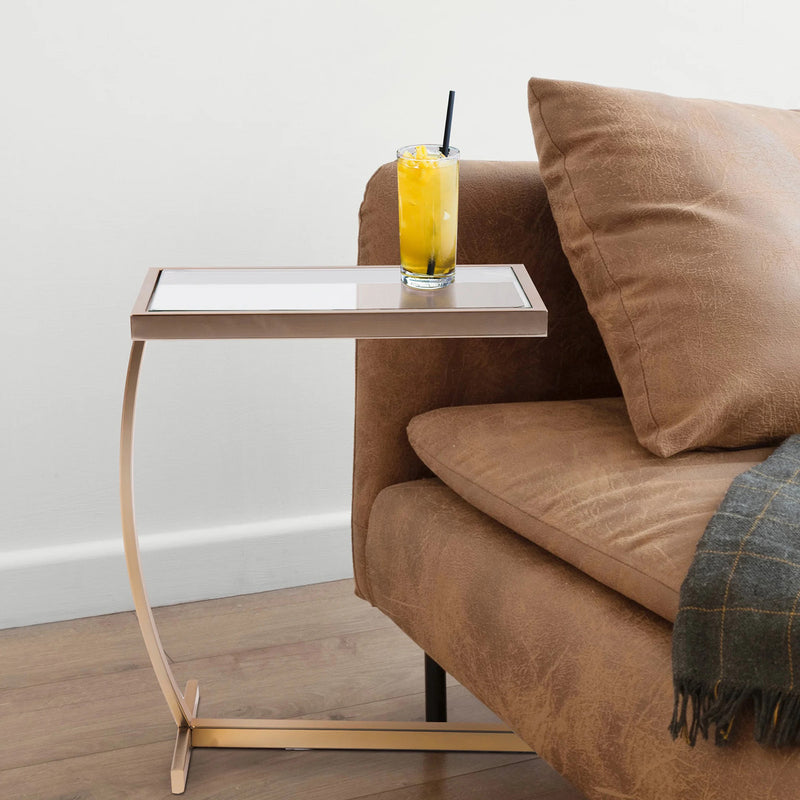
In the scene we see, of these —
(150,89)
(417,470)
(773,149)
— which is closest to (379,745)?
(417,470)

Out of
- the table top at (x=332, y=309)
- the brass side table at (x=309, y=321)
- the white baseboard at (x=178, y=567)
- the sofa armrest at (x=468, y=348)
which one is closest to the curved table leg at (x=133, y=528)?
the brass side table at (x=309, y=321)

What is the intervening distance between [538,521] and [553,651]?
134mm

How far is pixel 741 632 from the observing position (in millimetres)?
760

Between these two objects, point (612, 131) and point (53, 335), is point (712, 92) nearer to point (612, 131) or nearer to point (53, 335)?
point (612, 131)

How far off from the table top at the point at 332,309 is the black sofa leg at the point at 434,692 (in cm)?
55

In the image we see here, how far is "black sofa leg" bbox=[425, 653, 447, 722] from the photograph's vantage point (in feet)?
4.40

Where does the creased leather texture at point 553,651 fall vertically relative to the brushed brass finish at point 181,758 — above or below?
above

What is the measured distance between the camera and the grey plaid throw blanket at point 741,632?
739 millimetres

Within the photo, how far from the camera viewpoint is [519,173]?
1288 mm

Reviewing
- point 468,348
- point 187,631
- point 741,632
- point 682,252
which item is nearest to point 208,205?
point 468,348

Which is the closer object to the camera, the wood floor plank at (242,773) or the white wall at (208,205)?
the wood floor plank at (242,773)

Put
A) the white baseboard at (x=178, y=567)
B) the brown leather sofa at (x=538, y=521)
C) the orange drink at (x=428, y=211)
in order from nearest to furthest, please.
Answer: the brown leather sofa at (x=538, y=521) < the orange drink at (x=428, y=211) < the white baseboard at (x=178, y=567)

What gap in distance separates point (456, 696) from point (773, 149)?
35.3 inches

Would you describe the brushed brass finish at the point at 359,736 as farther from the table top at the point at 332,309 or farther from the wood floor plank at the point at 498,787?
the table top at the point at 332,309
